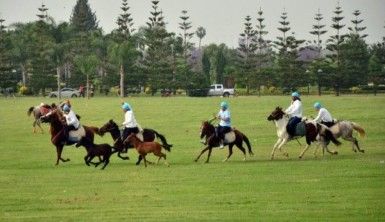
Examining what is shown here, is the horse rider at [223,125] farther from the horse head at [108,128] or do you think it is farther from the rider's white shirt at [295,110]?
the horse head at [108,128]

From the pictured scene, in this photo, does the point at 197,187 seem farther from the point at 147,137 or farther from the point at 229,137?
the point at 147,137

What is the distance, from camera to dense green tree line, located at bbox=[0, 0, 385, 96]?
291 feet

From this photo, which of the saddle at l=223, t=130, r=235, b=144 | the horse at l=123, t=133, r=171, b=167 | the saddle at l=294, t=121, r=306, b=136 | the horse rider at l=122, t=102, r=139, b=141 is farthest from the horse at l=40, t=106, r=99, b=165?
the saddle at l=294, t=121, r=306, b=136

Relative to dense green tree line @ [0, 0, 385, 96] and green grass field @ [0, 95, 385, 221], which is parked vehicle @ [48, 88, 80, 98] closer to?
dense green tree line @ [0, 0, 385, 96]

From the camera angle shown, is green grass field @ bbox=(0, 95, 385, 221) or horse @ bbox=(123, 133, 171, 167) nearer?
green grass field @ bbox=(0, 95, 385, 221)

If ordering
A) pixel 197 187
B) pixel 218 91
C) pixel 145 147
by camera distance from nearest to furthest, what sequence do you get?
pixel 197 187, pixel 145 147, pixel 218 91

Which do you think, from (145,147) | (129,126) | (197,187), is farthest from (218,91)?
(197,187)

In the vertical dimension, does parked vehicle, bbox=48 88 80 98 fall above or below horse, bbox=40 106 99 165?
below

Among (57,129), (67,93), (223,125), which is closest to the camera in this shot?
(57,129)

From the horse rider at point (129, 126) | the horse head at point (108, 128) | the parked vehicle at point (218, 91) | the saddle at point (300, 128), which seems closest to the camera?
the horse rider at point (129, 126)

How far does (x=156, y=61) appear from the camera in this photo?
3725 inches

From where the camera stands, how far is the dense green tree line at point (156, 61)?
291ft

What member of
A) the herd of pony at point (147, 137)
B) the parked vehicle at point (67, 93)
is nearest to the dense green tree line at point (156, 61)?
Result: the parked vehicle at point (67, 93)

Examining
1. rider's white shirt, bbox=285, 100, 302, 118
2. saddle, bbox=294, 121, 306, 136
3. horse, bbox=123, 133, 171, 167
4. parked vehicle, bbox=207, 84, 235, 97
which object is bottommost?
parked vehicle, bbox=207, 84, 235, 97
